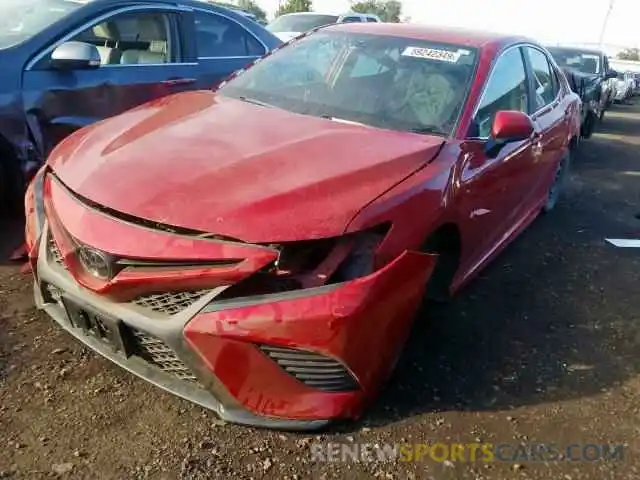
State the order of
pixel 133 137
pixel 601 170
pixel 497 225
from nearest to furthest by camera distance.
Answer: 1. pixel 133 137
2. pixel 497 225
3. pixel 601 170

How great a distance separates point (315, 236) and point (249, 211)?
0.26 m

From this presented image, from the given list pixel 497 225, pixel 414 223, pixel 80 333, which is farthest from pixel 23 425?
pixel 497 225

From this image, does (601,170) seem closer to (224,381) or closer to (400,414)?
(400,414)

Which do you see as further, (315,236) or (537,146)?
(537,146)

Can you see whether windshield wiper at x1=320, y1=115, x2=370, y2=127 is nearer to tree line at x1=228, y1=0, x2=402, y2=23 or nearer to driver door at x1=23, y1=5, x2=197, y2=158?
driver door at x1=23, y1=5, x2=197, y2=158

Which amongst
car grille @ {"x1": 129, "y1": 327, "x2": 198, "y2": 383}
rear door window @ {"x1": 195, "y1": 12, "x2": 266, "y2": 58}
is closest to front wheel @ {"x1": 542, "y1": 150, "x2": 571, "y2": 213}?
rear door window @ {"x1": 195, "y1": 12, "x2": 266, "y2": 58}

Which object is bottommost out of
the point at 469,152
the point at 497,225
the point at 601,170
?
the point at 601,170

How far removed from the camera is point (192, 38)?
499cm

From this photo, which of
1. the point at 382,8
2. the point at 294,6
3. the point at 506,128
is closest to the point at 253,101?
the point at 506,128

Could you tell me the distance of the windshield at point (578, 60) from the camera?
1283cm

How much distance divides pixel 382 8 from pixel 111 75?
183 ft

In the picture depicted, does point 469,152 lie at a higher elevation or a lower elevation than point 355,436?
higher

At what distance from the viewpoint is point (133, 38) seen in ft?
15.4

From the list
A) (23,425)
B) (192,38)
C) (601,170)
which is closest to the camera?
(23,425)
